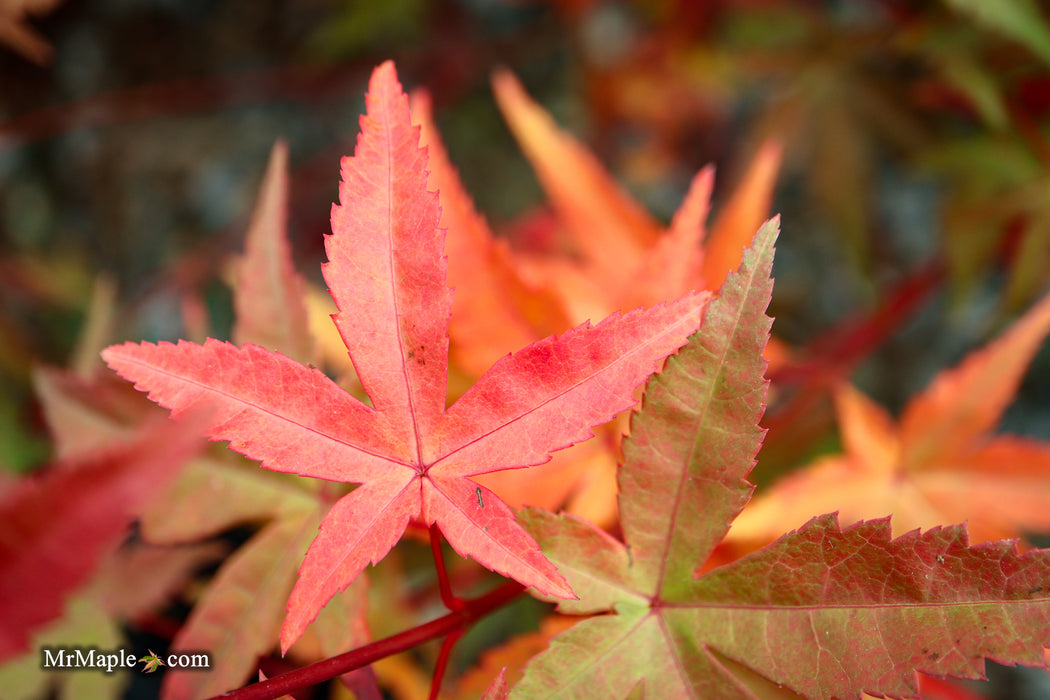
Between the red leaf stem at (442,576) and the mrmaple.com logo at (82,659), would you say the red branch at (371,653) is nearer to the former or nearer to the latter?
the red leaf stem at (442,576)

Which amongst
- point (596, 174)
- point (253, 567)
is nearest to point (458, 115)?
point (596, 174)

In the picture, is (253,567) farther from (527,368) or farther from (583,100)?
(583,100)

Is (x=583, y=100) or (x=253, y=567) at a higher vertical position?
(x=583, y=100)

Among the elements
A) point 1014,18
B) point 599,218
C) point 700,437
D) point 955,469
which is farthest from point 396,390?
point 1014,18

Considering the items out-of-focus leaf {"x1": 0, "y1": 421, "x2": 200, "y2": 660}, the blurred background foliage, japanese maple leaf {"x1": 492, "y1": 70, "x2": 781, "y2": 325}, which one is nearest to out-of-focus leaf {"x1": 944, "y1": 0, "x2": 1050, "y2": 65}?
japanese maple leaf {"x1": 492, "y1": 70, "x2": 781, "y2": 325}

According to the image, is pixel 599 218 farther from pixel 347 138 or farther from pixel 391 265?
pixel 347 138

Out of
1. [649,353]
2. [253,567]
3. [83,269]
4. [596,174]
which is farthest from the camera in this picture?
[83,269]
